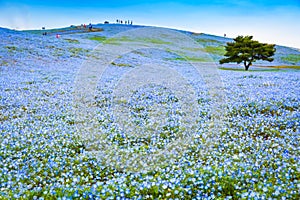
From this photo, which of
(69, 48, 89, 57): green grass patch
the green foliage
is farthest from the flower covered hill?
(69, 48, 89, 57): green grass patch

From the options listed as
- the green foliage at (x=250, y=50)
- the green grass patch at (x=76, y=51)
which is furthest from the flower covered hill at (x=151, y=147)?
the green grass patch at (x=76, y=51)

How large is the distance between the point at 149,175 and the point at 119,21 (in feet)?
402

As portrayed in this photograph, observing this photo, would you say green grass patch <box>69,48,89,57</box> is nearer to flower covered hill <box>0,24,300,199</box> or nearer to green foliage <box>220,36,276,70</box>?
green foliage <box>220,36,276,70</box>

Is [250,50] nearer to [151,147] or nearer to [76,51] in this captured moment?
[76,51]

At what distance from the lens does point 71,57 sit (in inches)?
1722

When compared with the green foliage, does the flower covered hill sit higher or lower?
lower

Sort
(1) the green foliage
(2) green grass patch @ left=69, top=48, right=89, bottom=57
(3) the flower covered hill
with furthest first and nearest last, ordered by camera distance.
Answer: (2) green grass patch @ left=69, top=48, right=89, bottom=57, (1) the green foliage, (3) the flower covered hill

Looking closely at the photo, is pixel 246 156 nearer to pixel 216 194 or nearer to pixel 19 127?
pixel 216 194

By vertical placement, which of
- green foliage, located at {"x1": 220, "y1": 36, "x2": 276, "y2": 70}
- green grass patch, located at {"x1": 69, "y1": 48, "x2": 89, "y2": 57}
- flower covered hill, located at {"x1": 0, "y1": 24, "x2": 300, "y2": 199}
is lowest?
flower covered hill, located at {"x1": 0, "y1": 24, "x2": 300, "y2": 199}

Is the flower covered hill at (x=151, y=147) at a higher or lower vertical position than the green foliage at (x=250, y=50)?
lower

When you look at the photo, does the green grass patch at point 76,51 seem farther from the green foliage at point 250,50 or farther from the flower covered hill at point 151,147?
the flower covered hill at point 151,147

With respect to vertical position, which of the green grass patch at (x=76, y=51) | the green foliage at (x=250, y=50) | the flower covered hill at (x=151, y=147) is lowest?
the flower covered hill at (x=151, y=147)

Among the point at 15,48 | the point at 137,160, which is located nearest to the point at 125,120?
the point at 137,160

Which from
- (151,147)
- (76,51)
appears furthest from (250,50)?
(151,147)
